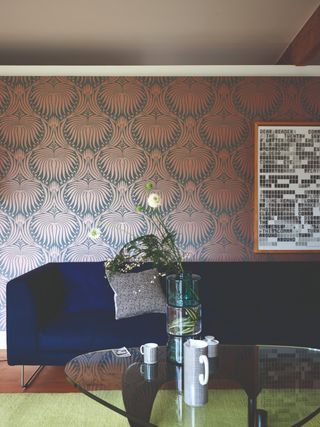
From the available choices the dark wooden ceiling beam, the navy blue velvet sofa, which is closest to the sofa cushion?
the navy blue velvet sofa

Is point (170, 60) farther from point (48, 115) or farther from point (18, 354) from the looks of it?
point (18, 354)

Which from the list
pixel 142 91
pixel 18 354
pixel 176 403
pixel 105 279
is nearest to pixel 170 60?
pixel 142 91

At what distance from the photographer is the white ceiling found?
8.99ft

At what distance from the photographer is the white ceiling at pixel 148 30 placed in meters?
2.74

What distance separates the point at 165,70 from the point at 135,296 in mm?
1833

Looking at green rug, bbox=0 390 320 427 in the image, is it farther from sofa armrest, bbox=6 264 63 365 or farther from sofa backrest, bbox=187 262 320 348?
sofa backrest, bbox=187 262 320 348

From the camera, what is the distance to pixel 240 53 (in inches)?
139

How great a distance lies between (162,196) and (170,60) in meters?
1.24

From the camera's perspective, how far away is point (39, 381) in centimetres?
267

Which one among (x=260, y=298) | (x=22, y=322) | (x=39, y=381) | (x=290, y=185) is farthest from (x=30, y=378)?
(x=290, y=185)

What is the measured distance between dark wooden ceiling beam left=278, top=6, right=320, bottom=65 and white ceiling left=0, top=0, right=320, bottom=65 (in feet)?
0.15

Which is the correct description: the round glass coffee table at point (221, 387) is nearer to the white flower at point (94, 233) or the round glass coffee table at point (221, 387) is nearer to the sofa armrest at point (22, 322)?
the white flower at point (94, 233)

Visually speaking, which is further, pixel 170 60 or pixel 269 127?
pixel 170 60

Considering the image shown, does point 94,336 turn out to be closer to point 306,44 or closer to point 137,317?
point 137,317
